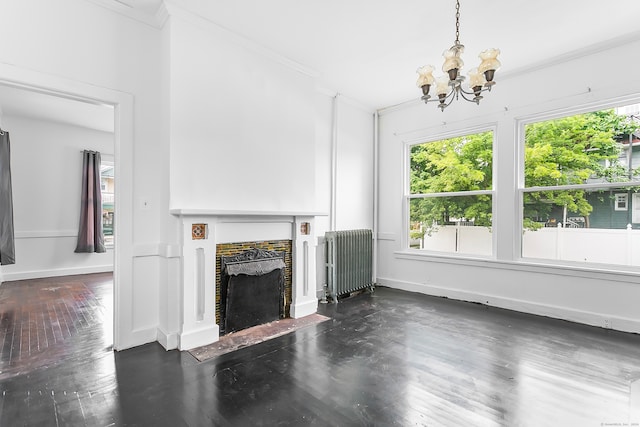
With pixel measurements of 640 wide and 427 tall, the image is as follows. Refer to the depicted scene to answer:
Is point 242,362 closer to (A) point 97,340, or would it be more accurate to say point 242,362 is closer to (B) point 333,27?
(A) point 97,340

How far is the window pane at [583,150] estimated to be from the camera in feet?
11.0

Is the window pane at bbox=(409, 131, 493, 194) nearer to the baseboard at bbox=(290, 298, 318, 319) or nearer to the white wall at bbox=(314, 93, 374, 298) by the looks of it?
the white wall at bbox=(314, 93, 374, 298)

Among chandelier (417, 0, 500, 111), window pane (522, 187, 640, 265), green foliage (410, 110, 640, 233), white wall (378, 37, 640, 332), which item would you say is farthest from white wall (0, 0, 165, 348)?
window pane (522, 187, 640, 265)

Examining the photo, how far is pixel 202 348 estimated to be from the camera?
2822 millimetres

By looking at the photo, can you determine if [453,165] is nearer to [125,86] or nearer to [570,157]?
[570,157]

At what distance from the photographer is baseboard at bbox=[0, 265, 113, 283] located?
5.41 m

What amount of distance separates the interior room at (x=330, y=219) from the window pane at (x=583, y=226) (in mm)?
21

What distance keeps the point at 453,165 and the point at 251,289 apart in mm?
3340

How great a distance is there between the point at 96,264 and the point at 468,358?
6857 mm

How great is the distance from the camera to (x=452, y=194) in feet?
15.0

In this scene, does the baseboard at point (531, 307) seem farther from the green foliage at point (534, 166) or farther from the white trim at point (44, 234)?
the white trim at point (44, 234)

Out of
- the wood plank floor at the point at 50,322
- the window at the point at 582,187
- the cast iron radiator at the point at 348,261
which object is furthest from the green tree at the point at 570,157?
the wood plank floor at the point at 50,322

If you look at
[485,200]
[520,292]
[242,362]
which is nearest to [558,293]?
[520,292]

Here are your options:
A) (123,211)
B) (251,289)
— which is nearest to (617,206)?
(251,289)
